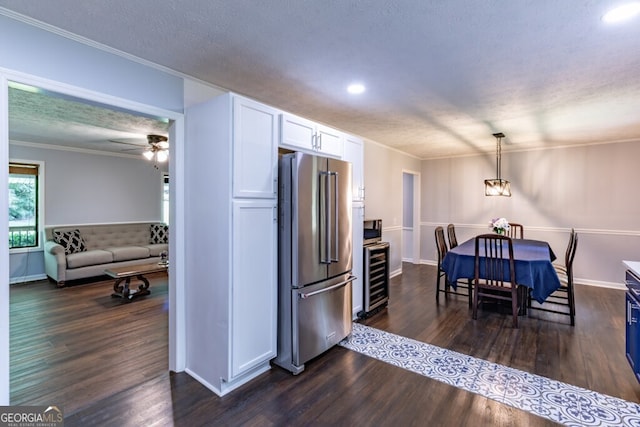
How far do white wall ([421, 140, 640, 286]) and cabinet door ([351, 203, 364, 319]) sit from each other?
4085 millimetres

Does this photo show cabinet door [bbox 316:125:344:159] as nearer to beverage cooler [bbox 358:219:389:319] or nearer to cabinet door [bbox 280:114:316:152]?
cabinet door [bbox 280:114:316:152]

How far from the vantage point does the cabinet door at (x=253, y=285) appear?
90.4 inches

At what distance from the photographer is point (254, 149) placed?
2398 mm

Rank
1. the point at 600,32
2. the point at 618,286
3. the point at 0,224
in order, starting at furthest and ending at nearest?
the point at 618,286
the point at 600,32
the point at 0,224

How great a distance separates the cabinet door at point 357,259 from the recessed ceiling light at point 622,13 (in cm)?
242

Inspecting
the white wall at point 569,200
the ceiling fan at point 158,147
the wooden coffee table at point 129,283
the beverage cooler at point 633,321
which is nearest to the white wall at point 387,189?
the white wall at point 569,200

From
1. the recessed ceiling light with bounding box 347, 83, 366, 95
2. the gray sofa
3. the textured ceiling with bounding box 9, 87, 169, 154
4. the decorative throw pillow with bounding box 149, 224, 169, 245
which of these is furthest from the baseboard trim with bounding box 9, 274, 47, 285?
the recessed ceiling light with bounding box 347, 83, 366, 95

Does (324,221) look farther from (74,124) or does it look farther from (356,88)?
(74,124)

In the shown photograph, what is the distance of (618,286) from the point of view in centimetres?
528

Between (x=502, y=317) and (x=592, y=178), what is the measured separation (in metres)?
3.58

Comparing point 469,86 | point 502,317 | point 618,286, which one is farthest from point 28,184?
point 618,286

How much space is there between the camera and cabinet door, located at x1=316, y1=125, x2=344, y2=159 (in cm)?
301

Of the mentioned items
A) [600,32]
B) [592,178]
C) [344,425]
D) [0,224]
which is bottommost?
[344,425]

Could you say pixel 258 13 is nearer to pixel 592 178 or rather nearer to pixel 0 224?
pixel 0 224
